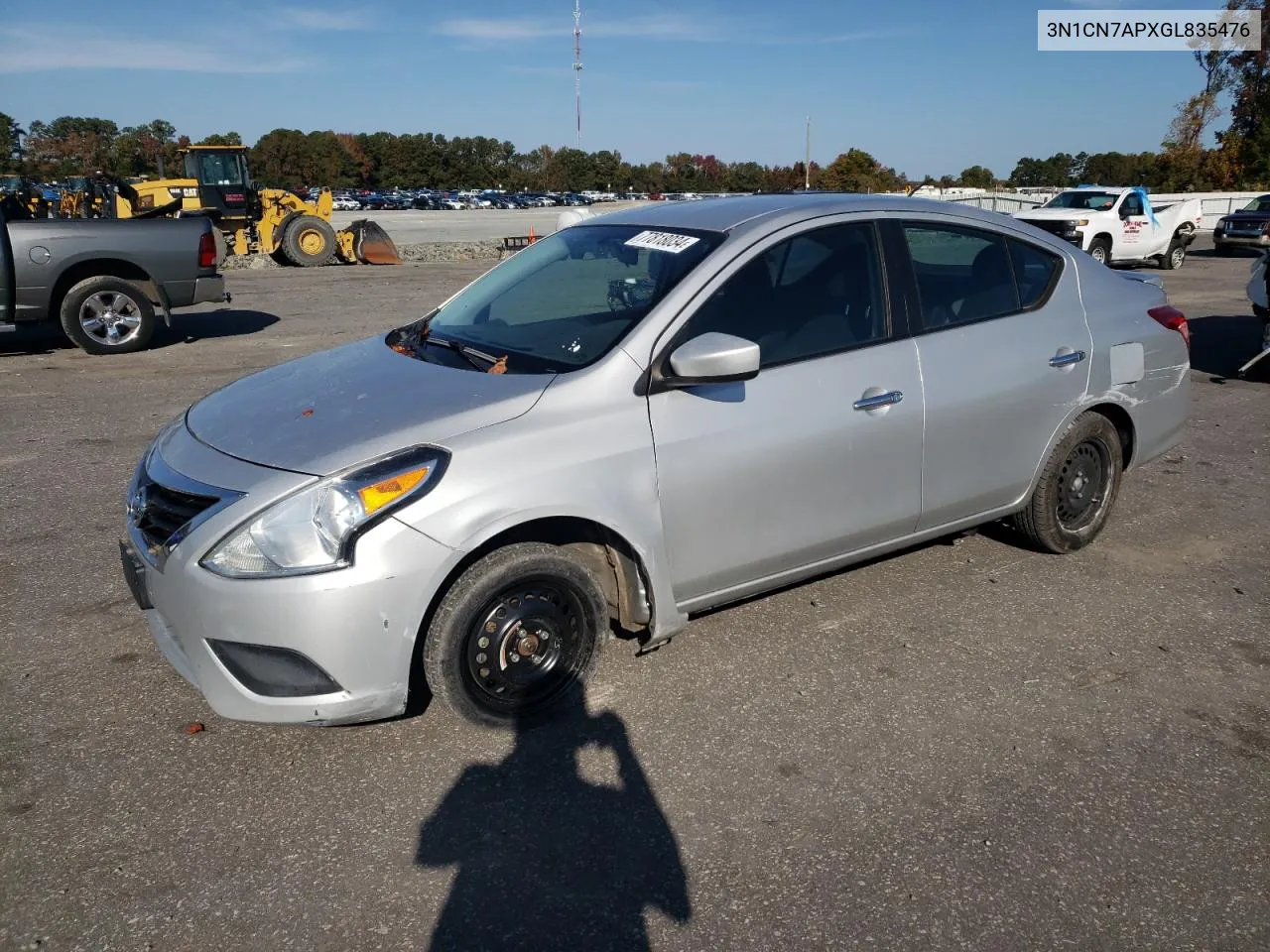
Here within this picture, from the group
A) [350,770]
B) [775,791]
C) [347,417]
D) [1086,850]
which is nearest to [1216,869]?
[1086,850]

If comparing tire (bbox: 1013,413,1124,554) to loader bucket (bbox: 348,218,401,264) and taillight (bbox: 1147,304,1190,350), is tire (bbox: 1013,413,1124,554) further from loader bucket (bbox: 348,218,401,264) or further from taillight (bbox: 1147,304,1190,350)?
A: loader bucket (bbox: 348,218,401,264)

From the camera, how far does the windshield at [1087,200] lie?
20188 mm

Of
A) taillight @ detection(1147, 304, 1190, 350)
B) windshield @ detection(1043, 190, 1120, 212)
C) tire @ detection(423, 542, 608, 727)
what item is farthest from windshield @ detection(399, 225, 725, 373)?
windshield @ detection(1043, 190, 1120, 212)

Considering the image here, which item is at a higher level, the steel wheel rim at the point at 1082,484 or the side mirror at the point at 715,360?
the side mirror at the point at 715,360

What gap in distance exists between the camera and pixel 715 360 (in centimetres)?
331

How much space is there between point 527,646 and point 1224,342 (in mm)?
11329

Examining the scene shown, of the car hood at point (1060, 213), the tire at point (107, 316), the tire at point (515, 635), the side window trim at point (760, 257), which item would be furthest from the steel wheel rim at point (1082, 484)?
the car hood at point (1060, 213)

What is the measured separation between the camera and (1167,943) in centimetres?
249

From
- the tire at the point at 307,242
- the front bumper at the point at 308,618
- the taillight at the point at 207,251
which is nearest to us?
the front bumper at the point at 308,618

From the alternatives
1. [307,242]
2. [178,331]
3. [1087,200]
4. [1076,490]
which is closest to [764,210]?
[1076,490]

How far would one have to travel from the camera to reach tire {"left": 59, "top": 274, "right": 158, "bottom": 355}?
10.6m

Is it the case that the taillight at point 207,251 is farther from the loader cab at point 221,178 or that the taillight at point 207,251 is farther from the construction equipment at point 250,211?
the construction equipment at point 250,211

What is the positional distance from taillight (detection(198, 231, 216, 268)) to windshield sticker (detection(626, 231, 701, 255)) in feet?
28.3

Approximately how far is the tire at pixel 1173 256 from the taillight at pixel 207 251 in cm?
1999
